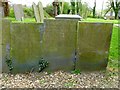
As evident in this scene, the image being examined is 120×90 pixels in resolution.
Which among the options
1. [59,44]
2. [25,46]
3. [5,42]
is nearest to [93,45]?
[59,44]

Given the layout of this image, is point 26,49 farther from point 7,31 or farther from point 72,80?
point 72,80

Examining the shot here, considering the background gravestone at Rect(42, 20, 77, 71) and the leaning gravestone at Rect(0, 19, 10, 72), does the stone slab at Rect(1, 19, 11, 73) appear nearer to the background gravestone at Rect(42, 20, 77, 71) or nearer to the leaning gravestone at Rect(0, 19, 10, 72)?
the leaning gravestone at Rect(0, 19, 10, 72)

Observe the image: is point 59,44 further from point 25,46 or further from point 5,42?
point 5,42

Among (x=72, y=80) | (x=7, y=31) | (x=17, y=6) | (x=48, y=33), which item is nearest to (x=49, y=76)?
(x=72, y=80)

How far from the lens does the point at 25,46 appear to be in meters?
4.19

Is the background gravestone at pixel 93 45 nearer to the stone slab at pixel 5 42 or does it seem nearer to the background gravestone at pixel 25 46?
the background gravestone at pixel 25 46

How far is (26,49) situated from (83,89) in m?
1.23

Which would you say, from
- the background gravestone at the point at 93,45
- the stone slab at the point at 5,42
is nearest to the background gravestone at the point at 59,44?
the background gravestone at the point at 93,45

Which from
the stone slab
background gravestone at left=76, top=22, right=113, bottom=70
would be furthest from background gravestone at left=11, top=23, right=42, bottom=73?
background gravestone at left=76, top=22, right=113, bottom=70

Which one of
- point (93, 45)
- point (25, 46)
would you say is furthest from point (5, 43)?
point (93, 45)

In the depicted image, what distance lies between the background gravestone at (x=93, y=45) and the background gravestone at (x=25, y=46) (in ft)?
2.24

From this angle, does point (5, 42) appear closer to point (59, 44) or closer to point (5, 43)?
point (5, 43)

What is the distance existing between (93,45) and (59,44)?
1.85 ft

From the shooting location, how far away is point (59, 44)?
4.21m
